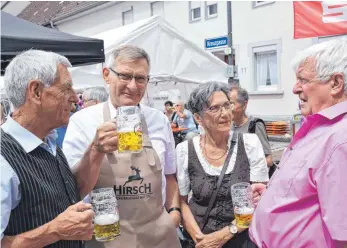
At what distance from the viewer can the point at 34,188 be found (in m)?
1.40

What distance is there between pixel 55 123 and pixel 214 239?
4.03ft

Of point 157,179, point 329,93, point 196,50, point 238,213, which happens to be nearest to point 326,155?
point 329,93

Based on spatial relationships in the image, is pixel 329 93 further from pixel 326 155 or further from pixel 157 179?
pixel 157 179

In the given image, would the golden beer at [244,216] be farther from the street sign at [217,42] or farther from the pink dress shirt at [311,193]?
the street sign at [217,42]

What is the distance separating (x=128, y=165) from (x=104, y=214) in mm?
362

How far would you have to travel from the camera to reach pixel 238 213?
6.77 feet

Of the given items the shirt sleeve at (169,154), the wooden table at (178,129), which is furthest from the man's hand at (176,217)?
the wooden table at (178,129)

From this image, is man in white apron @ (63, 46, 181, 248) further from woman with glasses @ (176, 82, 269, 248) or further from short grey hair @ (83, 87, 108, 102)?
short grey hair @ (83, 87, 108, 102)

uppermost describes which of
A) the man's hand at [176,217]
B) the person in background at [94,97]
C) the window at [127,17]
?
the window at [127,17]

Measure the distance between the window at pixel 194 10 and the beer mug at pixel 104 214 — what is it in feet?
52.9

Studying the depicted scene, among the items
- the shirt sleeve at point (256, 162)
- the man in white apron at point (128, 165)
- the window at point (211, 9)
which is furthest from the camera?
the window at point (211, 9)

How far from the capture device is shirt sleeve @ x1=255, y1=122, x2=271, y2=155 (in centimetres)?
377

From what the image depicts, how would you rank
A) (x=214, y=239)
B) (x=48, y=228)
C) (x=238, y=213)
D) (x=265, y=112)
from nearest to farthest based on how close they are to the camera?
(x=48, y=228) → (x=238, y=213) → (x=214, y=239) → (x=265, y=112)

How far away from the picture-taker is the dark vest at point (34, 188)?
4.51ft
